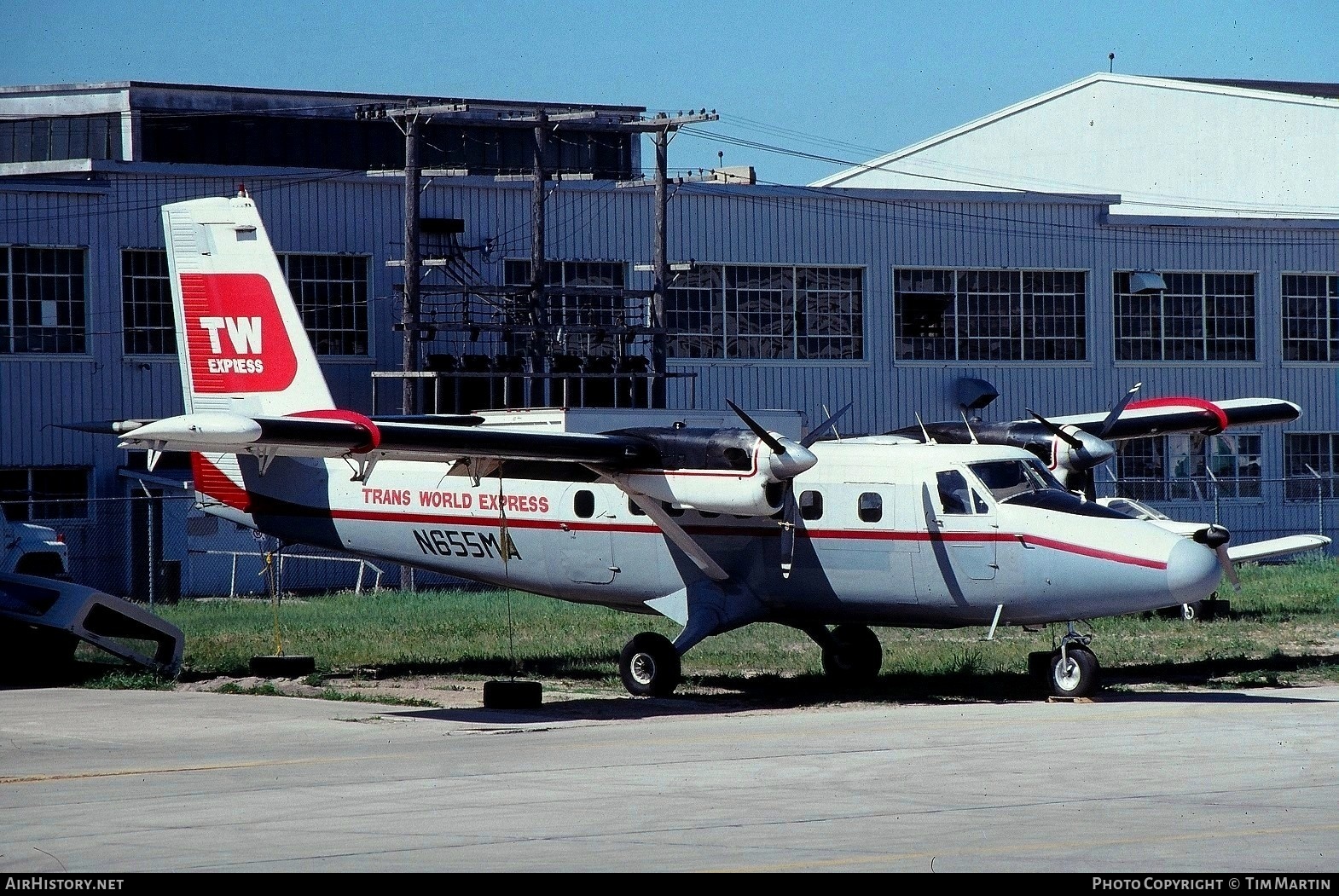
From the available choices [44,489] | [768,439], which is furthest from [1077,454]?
[44,489]

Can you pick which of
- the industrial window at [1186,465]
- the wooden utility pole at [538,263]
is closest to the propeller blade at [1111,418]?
the wooden utility pole at [538,263]

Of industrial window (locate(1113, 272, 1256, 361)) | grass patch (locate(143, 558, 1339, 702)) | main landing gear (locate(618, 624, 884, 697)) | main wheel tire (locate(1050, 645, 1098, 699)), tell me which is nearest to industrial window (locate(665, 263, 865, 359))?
industrial window (locate(1113, 272, 1256, 361))

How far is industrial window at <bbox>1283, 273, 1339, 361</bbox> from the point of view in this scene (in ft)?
157

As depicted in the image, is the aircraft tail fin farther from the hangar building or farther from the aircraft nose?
the hangar building

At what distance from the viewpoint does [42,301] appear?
36406mm

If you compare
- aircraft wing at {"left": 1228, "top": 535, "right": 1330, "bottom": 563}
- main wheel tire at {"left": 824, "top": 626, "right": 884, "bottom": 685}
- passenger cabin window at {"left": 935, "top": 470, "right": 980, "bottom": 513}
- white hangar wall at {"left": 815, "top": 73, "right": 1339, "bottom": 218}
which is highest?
white hangar wall at {"left": 815, "top": 73, "right": 1339, "bottom": 218}

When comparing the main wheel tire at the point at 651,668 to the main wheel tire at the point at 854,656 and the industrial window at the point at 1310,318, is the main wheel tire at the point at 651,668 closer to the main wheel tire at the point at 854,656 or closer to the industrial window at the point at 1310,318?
the main wheel tire at the point at 854,656

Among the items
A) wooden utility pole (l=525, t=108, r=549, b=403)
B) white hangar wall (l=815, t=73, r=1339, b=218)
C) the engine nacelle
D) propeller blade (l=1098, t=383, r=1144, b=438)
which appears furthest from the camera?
white hangar wall (l=815, t=73, r=1339, b=218)

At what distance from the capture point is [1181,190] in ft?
176

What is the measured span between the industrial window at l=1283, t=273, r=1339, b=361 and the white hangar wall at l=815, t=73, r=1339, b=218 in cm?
379

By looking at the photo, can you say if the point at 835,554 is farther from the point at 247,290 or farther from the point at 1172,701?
the point at 247,290

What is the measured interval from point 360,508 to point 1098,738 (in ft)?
33.0
